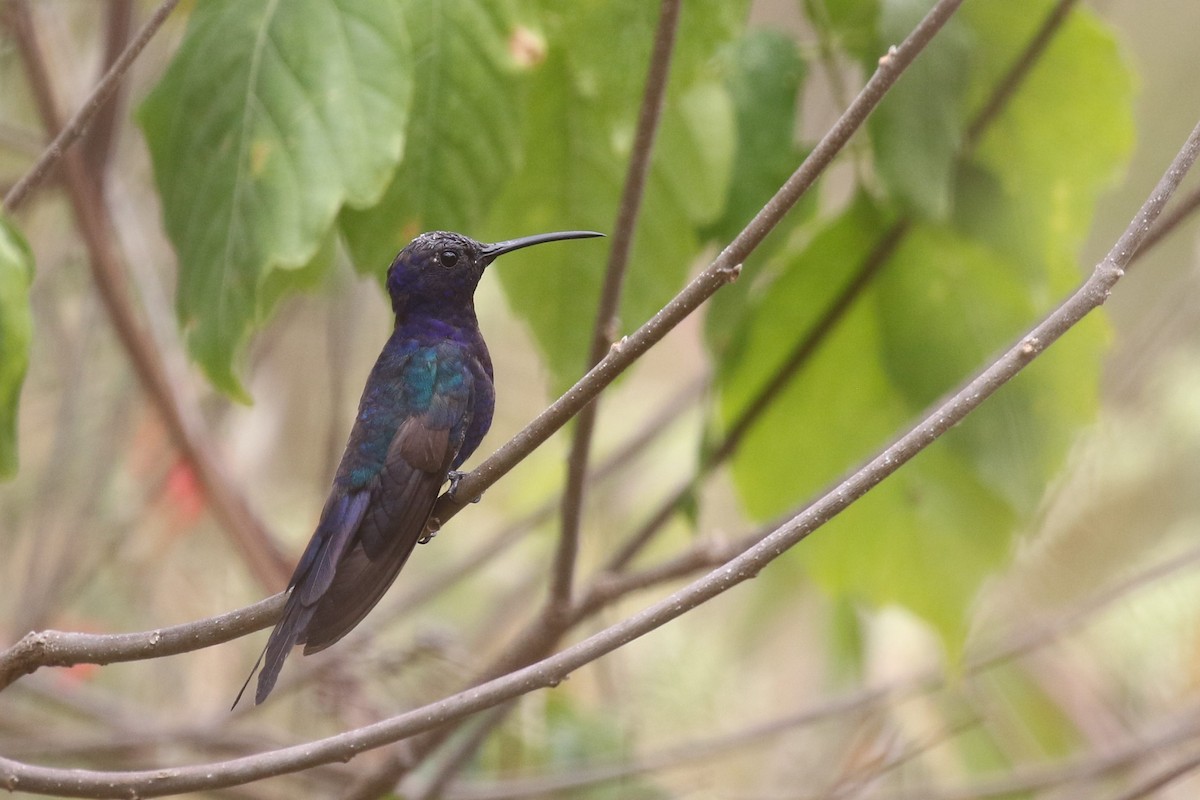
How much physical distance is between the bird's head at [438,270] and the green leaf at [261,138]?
1.14ft

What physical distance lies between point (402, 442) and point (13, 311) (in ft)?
1.66

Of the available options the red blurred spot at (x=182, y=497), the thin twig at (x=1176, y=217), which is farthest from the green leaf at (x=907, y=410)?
the red blurred spot at (x=182, y=497)

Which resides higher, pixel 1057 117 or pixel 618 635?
pixel 1057 117

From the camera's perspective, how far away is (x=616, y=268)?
Result: 1.58 meters

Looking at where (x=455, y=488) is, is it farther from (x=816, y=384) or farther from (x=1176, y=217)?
(x=1176, y=217)

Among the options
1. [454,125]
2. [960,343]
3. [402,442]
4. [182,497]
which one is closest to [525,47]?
[454,125]

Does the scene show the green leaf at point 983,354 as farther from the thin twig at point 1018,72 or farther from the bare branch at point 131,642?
the bare branch at point 131,642

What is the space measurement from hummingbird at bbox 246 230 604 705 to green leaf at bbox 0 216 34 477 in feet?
1.24

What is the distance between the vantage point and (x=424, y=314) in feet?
6.45

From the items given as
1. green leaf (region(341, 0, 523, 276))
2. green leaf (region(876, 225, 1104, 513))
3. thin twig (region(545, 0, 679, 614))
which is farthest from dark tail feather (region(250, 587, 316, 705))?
green leaf (region(876, 225, 1104, 513))

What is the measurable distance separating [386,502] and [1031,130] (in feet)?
4.26

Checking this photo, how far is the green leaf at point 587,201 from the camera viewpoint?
1.95 metres

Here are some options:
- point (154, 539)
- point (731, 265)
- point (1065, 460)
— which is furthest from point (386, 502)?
point (154, 539)

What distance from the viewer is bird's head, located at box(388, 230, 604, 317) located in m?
1.92
